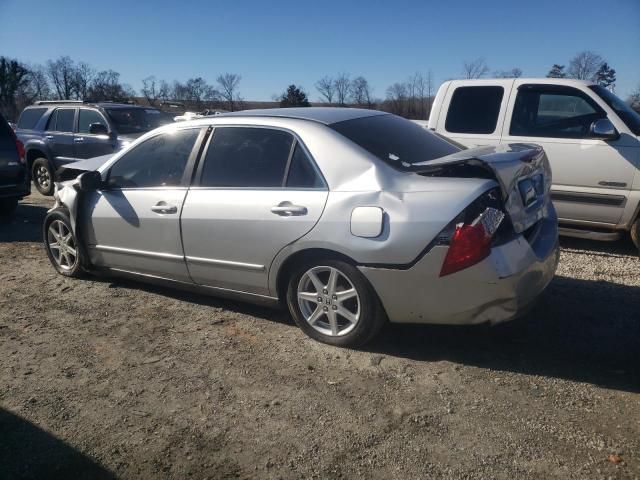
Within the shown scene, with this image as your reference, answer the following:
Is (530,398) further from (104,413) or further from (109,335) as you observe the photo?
(109,335)

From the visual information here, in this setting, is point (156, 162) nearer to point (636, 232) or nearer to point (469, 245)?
point (469, 245)

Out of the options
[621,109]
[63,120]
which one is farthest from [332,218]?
[63,120]

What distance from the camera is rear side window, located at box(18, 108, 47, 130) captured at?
36.0 ft

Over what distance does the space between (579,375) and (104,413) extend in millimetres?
2748

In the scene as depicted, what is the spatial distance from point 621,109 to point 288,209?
449 centimetres

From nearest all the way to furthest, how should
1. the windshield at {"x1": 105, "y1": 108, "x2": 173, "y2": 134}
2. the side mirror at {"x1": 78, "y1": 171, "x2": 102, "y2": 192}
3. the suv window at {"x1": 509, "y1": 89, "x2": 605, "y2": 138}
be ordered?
the side mirror at {"x1": 78, "y1": 171, "x2": 102, "y2": 192} < the suv window at {"x1": 509, "y1": 89, "x2": 605, "y2": 138} < the windshield at {"x1": 105, "y1": 108, "x2": 173, "y2": 134}

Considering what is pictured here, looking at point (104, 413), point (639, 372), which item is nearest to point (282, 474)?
point (104, 413)

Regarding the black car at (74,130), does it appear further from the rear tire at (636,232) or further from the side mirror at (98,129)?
the rear tire at (636,232)

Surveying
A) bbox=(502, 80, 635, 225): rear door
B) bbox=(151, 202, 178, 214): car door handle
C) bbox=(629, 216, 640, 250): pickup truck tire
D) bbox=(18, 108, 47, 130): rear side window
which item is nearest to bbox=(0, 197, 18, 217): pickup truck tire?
bbox=(18, 108, 47, 130): rear side window

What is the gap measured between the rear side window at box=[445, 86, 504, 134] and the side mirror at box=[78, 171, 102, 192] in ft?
13.8

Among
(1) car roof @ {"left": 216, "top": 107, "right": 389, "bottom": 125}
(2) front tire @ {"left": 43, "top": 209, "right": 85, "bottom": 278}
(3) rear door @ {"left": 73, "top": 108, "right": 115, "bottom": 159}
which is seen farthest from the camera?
(3) rear door @ {"left": 73, "top": 108, "right": 115, "bottom": 159}

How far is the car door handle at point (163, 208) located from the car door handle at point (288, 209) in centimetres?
95

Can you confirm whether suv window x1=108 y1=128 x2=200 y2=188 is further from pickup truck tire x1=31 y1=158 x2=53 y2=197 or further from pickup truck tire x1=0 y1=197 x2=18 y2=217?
pickup truck tire x1=31 y1=158 x2=53 y2=197

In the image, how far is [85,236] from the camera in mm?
4902
